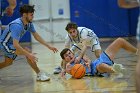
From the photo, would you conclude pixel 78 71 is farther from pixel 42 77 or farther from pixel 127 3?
pixel 127 3

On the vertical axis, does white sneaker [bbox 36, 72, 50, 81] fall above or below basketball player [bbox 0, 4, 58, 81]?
below

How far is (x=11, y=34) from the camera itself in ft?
17.5

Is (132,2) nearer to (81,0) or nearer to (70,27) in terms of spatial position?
(70,27)

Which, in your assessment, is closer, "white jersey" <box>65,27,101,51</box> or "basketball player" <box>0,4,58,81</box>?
"basketball player" <box>0,4,58,81</box>

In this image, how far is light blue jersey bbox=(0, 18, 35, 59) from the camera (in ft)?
17.3

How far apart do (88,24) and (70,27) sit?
29.4ft

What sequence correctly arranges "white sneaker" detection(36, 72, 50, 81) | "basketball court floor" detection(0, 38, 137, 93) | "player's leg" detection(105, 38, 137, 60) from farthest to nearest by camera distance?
1. "player's leg" detection(105, 38, 137, 60)
2. "white sneaker" detection(36, 72, 50, 81)
3. "basketball court floor" detection(0, 38, 137, 93)

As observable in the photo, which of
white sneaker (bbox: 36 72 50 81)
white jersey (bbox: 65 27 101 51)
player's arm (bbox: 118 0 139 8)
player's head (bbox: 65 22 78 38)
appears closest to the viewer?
player's arm (bbox: 118 0 139 8)

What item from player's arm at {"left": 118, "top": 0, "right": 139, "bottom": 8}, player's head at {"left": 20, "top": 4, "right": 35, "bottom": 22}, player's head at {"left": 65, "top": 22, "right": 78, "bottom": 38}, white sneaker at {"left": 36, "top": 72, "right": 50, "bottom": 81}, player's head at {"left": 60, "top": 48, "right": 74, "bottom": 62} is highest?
player's arm at {"left": 118, "top": 0, "right": 139, "bottom": 8}

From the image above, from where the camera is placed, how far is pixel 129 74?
18.0 ft

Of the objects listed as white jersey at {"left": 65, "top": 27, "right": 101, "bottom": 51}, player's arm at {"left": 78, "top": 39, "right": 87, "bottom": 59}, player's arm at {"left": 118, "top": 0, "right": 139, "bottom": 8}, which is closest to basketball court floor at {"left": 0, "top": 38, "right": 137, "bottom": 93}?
player's arm at {"left": 78, "top": 39, "right": 87, "bottom": 59}

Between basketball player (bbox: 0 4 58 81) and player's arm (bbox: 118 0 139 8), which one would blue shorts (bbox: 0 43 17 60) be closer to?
basketball player (bbox: 0 4 58 81)

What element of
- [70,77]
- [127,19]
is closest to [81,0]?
[127,19]

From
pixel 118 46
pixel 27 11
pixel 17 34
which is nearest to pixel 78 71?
pixel 118 46
